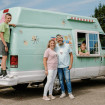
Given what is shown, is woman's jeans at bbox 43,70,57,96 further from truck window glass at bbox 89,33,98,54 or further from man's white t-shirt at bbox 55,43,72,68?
truck window glass at bbox 89,33,98,54

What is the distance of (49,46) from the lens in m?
7.66

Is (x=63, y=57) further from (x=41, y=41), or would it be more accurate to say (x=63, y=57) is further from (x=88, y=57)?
(x=88, y=57)

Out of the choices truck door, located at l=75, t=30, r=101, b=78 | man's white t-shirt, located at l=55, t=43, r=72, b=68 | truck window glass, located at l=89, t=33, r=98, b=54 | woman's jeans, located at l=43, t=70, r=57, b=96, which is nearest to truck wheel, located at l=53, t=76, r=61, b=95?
woman's jeans, located at l=43, t=70, r=57, b=96

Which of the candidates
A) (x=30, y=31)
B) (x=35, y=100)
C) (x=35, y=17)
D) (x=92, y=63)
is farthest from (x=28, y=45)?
(x=92, y=63)

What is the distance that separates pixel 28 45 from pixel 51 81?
49.5 inches

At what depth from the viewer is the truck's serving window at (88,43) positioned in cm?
898

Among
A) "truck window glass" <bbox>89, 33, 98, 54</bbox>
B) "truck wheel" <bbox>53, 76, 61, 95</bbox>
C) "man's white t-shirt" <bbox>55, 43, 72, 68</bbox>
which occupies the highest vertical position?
"truck window glass" <bbox>89, 33, 98, 54</bbox>

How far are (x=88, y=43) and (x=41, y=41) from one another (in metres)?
Result: 2.14

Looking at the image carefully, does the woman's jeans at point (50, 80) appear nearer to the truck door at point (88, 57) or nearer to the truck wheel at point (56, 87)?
the truck wheel at point (56, 87)

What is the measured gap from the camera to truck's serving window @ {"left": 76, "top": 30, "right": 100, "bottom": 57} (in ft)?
29.5

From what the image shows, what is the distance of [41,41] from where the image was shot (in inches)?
306

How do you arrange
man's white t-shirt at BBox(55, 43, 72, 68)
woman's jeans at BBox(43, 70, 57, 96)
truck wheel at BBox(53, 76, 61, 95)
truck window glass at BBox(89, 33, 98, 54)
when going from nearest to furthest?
woman's jeans at BBox(43, 70, 57, 96)
man's white t-shirt at BBox(55, 43, 72, 68)
truck wheel at BBox(53, 76, 61, 95)
truck window glass at BBox(89, 33, 98, 54)

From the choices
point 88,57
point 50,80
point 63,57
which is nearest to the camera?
point 50,80

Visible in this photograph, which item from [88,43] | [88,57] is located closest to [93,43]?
[88,43]
